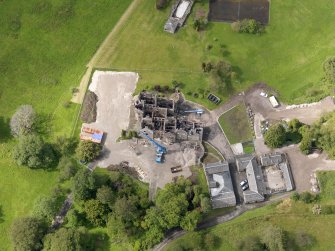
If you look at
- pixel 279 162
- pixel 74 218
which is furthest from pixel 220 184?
pixel 74 218

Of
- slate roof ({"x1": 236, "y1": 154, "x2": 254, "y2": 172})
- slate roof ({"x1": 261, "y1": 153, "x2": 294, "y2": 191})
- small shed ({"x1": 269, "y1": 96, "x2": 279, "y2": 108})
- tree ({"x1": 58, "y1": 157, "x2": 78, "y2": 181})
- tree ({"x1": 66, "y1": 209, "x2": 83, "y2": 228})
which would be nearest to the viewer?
tree ({"x1": 66, "y1": 209, "x2": 83, "y2": 228})

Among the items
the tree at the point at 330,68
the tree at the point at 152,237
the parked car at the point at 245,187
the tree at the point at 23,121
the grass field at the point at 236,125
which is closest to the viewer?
the tree at the point at 152,237

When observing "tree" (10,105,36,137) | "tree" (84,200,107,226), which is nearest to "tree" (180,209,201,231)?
"tree" (84,200,107,226)

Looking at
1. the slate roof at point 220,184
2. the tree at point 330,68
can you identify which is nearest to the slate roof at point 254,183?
the slate roof at point 220,184

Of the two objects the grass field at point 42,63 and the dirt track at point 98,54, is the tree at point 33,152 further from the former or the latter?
the dirt track at point 98,54

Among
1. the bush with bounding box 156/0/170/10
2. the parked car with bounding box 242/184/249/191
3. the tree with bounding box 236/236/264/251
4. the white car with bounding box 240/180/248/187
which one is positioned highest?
the bush with bounding box 156/0/170/10

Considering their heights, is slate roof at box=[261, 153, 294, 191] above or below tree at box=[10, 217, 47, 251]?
above

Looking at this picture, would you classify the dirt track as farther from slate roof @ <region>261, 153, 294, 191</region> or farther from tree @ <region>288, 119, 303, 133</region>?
tree @ <region>288, 119, 303, 133</region>
